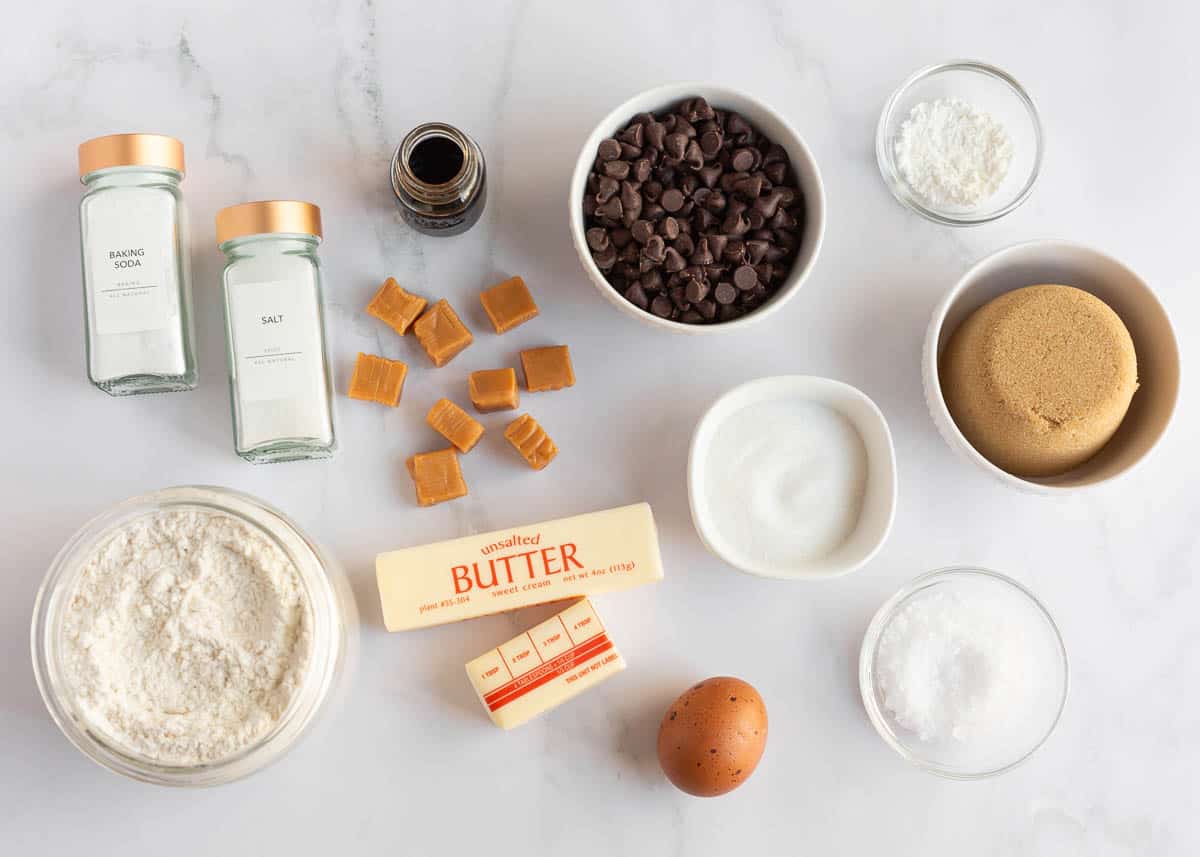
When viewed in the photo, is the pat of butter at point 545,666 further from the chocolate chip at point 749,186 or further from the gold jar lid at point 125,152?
the gold jar lid at point 125,152

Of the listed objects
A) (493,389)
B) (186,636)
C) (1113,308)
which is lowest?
(186,636)

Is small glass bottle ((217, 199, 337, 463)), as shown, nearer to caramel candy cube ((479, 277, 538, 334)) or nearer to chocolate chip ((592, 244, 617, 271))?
caramel candy cube ((479, 277, 538, 334))

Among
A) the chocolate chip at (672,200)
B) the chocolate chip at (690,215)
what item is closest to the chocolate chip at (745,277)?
the chocolate chip at (690,215)

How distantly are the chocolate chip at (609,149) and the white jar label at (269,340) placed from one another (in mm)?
396

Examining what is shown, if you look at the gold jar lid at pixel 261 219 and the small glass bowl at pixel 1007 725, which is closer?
the gold jar lid at pixel 261 219

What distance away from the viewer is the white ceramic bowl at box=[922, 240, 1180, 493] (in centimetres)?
115

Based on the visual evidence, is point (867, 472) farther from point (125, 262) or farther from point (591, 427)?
point (125, 262)

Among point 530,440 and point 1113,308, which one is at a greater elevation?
point 1113,308

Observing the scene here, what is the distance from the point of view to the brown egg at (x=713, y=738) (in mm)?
1105

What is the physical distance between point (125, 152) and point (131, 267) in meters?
0.13

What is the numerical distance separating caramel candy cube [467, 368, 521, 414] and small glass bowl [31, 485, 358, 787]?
27 cm

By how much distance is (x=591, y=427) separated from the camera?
1239 millimetres

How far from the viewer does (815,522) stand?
1179mm

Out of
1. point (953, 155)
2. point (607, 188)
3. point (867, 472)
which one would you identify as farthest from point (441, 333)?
point (953, 155)
